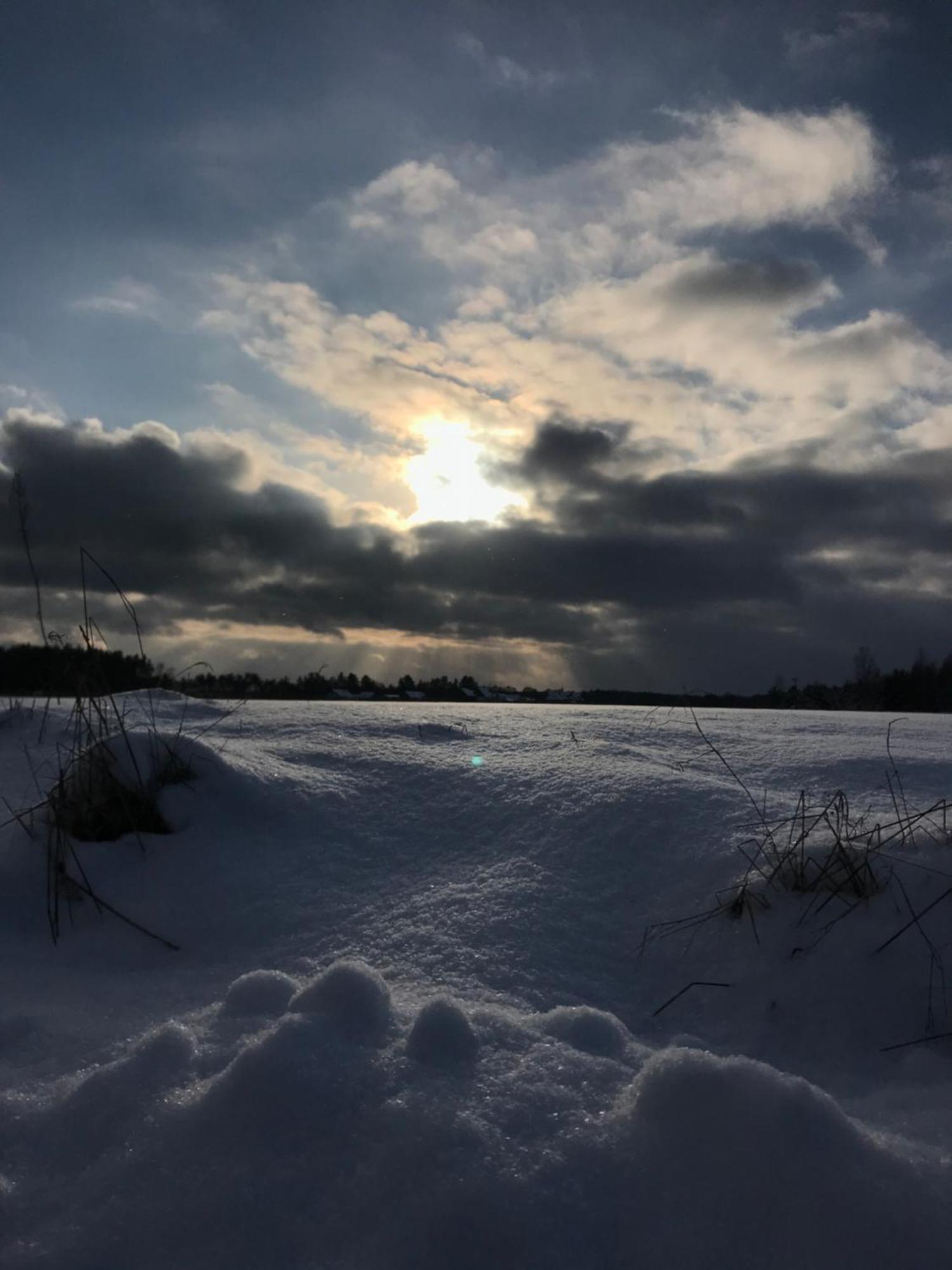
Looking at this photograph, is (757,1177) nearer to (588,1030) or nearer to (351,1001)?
(588,1030)

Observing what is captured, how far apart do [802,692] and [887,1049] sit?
5542 mm

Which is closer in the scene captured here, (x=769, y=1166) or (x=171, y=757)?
(x=769, y=1166)

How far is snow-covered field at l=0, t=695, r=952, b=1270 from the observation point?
85 cm

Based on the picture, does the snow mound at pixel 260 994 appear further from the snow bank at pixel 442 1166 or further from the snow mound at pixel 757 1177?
the snow mound at pixel 757 1177

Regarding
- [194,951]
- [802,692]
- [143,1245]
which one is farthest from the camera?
[802,692]

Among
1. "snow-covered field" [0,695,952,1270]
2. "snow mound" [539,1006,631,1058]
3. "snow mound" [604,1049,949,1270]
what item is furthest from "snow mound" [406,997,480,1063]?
"snow mound" [604,1049,949,1270]

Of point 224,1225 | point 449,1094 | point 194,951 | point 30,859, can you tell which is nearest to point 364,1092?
point 449,1094

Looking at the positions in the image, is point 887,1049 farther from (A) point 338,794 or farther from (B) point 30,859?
(B) point 30,859

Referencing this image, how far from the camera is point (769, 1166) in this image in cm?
91

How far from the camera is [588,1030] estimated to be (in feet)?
4.08

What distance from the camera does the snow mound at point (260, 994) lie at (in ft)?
4.25

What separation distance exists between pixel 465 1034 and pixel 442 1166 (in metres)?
0.26

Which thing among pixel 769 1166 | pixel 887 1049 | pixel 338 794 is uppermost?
pixel 338 794

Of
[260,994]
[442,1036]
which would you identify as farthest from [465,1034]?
[260,994]
